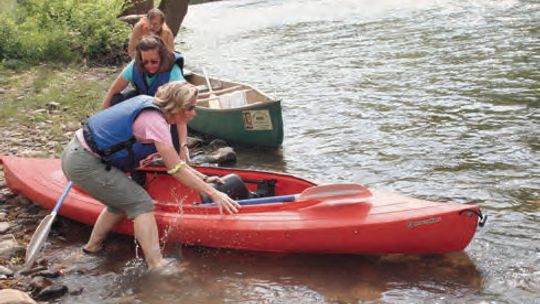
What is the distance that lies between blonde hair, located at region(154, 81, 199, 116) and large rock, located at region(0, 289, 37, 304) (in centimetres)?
146

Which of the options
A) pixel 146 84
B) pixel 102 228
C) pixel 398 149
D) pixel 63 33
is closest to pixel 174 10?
pixel 63 33

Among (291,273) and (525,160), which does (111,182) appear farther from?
(525,160)

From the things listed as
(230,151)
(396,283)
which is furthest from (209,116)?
(396,283)

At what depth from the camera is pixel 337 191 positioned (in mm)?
4555

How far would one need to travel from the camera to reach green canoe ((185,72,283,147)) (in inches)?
289

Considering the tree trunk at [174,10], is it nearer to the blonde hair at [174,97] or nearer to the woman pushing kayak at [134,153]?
the woman pushing kayak at [134,153]

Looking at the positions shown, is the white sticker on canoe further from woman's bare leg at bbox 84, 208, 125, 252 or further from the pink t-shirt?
the pink t-shirt

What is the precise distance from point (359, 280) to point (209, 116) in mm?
4077

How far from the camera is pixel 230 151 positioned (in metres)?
7.27

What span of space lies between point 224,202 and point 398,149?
316 centimetres

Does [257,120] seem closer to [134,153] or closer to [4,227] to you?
[134,153]

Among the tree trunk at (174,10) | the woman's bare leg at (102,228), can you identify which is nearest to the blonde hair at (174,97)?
the woman's bare leg at (102,228)

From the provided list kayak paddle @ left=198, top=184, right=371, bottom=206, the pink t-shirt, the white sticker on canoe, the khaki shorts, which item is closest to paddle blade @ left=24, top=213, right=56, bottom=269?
the khaki shorts

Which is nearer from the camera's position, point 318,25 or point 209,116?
point 209,116
